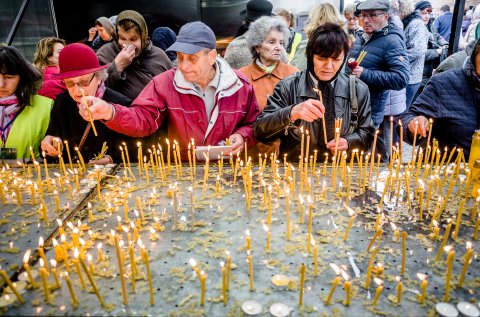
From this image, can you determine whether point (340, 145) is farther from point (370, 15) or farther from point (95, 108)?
point (370, 15)

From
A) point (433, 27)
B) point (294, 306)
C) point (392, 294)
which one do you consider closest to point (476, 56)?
point (392, 294)

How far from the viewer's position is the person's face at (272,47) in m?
3.76

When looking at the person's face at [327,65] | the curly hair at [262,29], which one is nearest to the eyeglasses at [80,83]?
the curly hair at [262,29]

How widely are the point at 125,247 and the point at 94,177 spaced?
3.13 ft

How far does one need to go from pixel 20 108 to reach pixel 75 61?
685 mm

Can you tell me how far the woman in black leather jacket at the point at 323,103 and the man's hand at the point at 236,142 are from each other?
0.14 m

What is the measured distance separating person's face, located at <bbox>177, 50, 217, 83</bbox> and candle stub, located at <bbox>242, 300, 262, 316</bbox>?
2.03m

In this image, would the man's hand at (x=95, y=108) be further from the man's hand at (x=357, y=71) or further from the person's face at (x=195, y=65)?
the man's hand at (x=357, y=71)

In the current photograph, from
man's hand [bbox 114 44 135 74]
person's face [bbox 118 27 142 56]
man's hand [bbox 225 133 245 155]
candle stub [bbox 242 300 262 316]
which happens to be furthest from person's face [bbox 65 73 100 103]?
candle stub [bbox 242 300 262 316]

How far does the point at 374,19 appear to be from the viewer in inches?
172

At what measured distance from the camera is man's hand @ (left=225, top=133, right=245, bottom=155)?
2949mm

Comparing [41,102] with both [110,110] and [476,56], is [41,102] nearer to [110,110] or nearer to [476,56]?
[110,110]

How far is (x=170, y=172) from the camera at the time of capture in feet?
8.93

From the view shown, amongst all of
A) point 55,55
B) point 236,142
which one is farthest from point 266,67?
point 55,55
